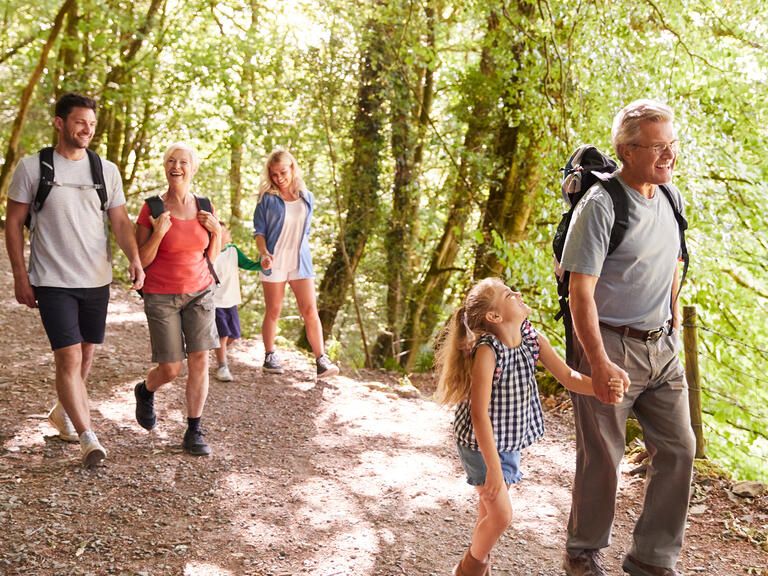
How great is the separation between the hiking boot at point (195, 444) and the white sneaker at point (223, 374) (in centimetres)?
206

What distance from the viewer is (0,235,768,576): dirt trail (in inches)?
159

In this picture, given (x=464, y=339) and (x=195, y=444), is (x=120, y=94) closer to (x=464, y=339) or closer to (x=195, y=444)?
(x=195, y=444)

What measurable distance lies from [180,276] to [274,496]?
5.30 ft

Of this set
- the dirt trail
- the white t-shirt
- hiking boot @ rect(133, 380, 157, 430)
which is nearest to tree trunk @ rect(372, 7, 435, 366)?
the white t-shirt

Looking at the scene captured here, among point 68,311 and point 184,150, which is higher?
point 184,150

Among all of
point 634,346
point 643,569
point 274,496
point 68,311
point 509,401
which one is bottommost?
point 274,496

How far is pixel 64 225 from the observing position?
478 centimetres

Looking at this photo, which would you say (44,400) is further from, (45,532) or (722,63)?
(722,63)

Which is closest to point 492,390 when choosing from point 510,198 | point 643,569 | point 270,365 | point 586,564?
point 586,564

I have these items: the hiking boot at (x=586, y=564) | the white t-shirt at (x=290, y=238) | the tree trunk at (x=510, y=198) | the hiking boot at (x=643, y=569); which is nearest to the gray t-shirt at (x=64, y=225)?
the white t-shirt at (x=290, y=238)

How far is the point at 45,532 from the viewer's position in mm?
4098

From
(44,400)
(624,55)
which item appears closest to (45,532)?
(44,400)

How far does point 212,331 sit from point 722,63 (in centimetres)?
769

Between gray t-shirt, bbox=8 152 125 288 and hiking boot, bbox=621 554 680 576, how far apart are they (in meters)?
3.60
